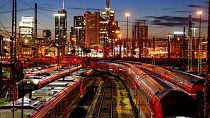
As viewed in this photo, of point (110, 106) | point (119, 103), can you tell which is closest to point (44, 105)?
point (110, 106)

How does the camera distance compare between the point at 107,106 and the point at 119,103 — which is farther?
the point at 119,103

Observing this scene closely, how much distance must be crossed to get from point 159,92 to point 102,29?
583ft

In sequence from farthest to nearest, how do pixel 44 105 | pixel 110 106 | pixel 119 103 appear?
pixel 119 103, pixel 110 106, pixel 44 105

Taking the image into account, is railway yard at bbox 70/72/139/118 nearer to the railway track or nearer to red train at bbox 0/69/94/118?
the railway track

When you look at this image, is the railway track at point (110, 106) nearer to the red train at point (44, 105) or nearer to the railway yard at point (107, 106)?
the railway yard at point (107, 106)

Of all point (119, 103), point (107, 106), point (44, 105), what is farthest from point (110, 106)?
point (44, 105)

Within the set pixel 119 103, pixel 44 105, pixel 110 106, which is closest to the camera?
pixel 44 105

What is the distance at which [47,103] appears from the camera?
16328mm

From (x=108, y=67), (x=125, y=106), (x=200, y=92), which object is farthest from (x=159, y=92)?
(x=108, y=67)

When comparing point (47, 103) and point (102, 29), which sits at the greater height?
point (102, 29)

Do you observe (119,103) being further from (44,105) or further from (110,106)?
(44,105)

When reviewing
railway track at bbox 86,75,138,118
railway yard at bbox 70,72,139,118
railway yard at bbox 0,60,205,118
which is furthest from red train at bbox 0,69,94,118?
railway track at bbox 86,75,138,118

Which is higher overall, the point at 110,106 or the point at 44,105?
the point at 44,105

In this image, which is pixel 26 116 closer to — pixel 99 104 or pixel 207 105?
pixel 207 105
